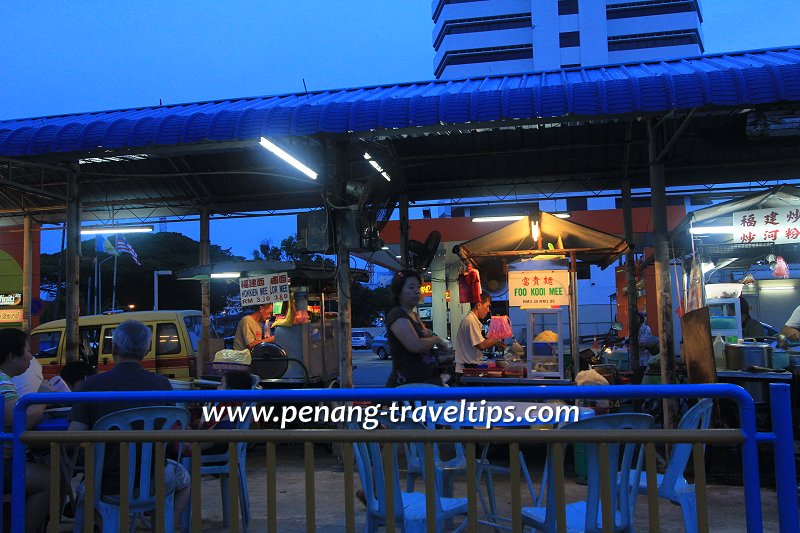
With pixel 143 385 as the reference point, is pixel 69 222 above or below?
above

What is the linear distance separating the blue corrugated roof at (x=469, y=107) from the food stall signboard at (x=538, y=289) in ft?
9.03

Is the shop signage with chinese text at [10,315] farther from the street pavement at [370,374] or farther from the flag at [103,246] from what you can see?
the street pavement at [370,374]

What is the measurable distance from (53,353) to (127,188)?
348cm

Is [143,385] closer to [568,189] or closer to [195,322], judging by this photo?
[195,322]

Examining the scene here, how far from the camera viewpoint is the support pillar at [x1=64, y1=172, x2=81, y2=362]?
29.5 feet

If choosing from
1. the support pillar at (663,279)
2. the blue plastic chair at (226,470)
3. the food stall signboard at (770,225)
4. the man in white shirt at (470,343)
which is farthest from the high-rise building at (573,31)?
the blue plastic chair at (226,470)

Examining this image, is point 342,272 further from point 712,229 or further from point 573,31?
point 573,31

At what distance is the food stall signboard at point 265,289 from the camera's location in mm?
10500

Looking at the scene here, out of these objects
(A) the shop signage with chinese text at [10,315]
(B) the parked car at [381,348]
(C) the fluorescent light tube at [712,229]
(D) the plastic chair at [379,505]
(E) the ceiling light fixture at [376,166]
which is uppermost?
(E) the ceiling light fixture at [376,166]

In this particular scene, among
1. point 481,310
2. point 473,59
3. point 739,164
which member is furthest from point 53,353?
point 473,59

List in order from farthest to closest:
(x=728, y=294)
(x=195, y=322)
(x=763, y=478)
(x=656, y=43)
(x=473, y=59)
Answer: (x=473, y=59) → (x=656, y=43) → (x=195, y=322) → (x=728, y=294) → (x=763, y=478)

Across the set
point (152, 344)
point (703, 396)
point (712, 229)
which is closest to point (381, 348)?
point (152, 344)

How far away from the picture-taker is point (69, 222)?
30.2 feet

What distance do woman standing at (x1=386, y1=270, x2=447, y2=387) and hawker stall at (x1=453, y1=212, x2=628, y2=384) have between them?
357 centimetres
